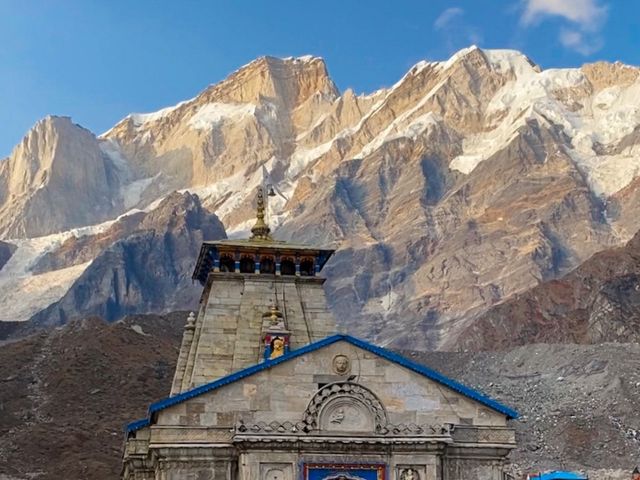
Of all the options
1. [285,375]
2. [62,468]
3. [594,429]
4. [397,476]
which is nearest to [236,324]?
[285,375]

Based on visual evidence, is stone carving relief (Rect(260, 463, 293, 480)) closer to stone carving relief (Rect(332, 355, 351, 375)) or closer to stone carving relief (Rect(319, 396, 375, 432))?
stone carving relief (Rect(319, 396, 375, 432))

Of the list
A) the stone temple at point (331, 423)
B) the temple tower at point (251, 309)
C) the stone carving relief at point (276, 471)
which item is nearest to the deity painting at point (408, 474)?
the stone temple at point (331, 423)

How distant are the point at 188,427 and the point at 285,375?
3403mm

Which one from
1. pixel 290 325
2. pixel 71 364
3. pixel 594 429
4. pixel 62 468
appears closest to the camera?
pixel 290 325

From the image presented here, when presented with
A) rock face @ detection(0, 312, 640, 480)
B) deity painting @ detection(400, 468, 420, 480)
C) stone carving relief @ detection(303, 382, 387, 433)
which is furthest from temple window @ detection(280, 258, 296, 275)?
rock face @ detection(0, 312, 640, 480)

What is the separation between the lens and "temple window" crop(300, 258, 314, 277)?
44.0 metres

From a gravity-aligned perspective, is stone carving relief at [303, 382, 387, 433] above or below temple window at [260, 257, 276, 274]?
below

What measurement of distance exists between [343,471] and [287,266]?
35.6 ft

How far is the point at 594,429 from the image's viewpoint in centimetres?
11944

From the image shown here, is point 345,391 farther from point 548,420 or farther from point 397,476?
point 548,420

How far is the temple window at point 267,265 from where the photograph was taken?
43531 mm

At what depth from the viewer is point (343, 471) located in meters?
35.1

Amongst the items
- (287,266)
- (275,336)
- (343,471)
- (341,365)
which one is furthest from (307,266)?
(343,471)

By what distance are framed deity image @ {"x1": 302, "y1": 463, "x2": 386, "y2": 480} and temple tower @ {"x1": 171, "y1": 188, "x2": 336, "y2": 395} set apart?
16.6ft
